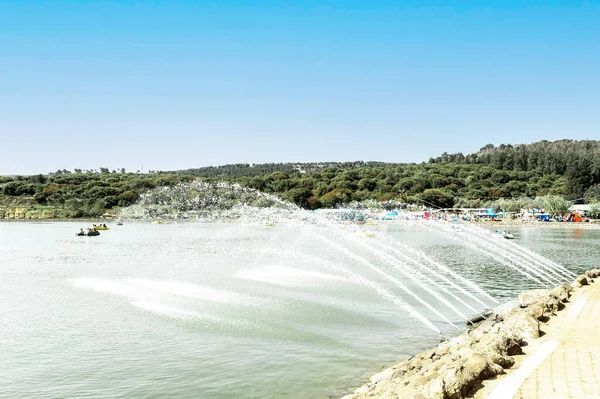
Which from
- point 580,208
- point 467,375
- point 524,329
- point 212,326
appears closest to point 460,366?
point 467,375

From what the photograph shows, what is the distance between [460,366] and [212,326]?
1715 cm

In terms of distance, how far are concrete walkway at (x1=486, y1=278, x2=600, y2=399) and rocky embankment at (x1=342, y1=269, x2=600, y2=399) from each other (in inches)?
18.1

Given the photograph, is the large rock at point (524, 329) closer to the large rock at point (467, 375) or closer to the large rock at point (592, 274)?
the large rock at point (467, 375)

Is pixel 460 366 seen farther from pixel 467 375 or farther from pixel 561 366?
pixel 561 366

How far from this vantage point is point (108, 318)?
29.1 m

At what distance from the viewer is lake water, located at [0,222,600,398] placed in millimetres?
19141

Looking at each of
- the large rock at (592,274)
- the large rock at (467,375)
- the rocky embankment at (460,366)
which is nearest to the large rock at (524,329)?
the rocky embankment at (460,366)

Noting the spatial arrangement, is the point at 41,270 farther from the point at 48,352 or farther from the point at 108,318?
the point at 48,352

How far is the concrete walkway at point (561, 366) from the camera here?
11.5 meters

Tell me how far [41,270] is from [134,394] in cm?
3886

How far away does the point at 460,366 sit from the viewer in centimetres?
1217

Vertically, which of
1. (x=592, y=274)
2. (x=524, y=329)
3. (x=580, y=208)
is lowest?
(x=580, y=208)

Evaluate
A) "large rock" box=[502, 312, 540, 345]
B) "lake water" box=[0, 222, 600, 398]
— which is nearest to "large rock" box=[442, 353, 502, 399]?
"large rock" box=[502, 312, 540, 345]

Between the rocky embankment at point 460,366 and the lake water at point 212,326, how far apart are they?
6.62 feet
